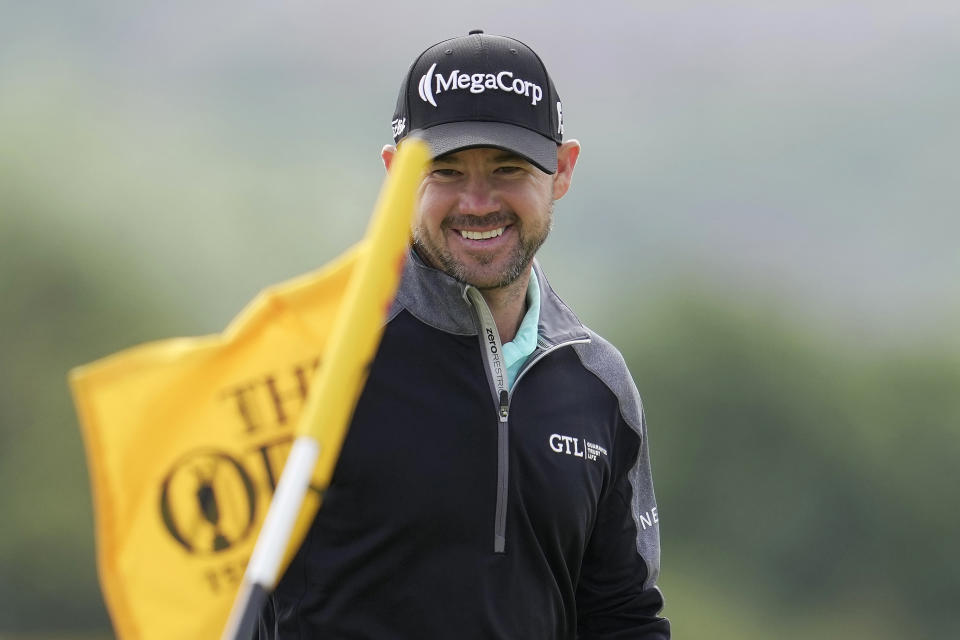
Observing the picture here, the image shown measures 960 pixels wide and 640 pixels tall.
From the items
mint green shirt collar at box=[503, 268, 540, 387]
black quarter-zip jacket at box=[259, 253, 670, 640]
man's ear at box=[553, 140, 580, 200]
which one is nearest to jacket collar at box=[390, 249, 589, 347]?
black quarter-zip jacket at box=[259, 253, 670, 640]

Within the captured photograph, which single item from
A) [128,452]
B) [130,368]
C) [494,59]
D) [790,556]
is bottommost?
[790,556]

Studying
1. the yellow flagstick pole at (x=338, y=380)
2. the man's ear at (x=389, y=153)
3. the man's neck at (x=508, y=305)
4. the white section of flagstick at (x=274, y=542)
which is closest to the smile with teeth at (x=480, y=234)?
the man's neck at (x=508, y=305)

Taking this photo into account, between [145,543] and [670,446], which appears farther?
[670,446]

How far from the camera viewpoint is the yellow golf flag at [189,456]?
169 centimetres

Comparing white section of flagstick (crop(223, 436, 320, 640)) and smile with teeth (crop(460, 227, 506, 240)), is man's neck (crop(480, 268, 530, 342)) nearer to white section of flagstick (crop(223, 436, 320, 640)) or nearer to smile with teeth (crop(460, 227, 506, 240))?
smile with teeth (crop(460, 227, 506, 240))

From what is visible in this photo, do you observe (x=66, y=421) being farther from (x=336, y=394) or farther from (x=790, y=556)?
(x=336, y=394)

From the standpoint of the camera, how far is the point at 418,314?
226 centimetres

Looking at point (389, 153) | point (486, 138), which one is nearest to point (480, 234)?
point (486, 138)

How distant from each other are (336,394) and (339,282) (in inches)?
15.6

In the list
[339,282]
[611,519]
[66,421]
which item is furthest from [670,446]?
[339,282]

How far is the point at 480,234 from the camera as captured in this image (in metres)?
2.29

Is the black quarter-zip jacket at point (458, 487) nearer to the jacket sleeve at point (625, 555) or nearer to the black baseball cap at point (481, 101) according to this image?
the jacket sleeve at point (625, 555)

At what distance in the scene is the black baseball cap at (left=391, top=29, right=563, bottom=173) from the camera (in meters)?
2.26

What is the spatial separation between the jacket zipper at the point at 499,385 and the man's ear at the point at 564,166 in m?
0.34
